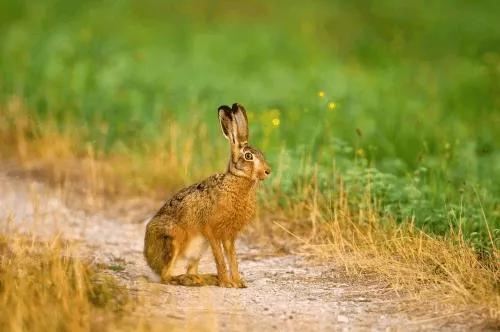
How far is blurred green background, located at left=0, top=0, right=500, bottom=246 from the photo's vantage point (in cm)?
1066

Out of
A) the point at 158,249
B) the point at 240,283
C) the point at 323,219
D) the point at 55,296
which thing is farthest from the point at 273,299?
the point at 323,219

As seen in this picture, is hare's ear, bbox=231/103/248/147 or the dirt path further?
hare's ear, bbox=231/103/248/147

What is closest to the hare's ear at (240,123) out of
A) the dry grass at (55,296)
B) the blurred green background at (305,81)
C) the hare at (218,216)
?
the hare at (218,216)

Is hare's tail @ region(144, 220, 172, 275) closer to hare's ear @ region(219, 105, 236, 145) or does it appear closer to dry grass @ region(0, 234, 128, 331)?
dry grass @ region(0, 234, 128, 331)

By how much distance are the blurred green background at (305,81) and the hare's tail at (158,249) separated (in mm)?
2157

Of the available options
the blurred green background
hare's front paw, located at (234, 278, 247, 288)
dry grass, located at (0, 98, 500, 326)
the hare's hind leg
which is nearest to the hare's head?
the hare's hind leg

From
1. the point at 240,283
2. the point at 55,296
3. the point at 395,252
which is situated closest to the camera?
the point at 55,296

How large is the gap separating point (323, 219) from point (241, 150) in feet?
6.07

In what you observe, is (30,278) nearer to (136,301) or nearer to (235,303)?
(136,301)

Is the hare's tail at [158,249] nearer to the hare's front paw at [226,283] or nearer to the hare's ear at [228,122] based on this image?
the hare's front paw at [226,283]

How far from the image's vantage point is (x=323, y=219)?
9.54m

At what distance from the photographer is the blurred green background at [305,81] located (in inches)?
420

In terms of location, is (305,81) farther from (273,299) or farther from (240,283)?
(273,299)

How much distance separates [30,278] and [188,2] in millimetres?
17741
